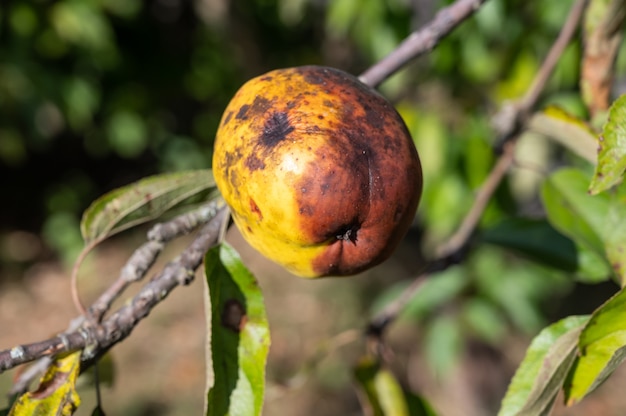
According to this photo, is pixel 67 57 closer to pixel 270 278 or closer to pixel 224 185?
pixel 270 278

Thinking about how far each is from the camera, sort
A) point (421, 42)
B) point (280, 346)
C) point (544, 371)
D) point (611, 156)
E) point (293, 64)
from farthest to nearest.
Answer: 1. point (293, 64)
2. point (280, 346)
3. point (421, 42)
4. point (544, 371)
5. point (611, 156)

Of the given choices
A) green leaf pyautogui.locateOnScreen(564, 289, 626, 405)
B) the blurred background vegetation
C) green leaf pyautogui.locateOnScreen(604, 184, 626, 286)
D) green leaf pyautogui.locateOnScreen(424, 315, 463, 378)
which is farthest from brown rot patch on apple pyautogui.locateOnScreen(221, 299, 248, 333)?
green leaf pyautogui.locateOnScreen(424, 315, 463, 378)

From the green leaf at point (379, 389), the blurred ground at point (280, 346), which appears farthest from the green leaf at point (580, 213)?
the blurred ground at point (280, 346)

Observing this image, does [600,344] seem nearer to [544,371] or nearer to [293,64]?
[544,371]

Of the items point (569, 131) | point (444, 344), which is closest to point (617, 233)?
point (569, 131)

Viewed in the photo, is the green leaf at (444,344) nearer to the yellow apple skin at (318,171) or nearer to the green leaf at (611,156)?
the yellow apple skin at (318,171)

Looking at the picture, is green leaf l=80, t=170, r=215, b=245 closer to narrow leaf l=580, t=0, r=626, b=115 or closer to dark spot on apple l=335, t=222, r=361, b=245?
dark spot on apple l=335, t=222, r=361, b=245
